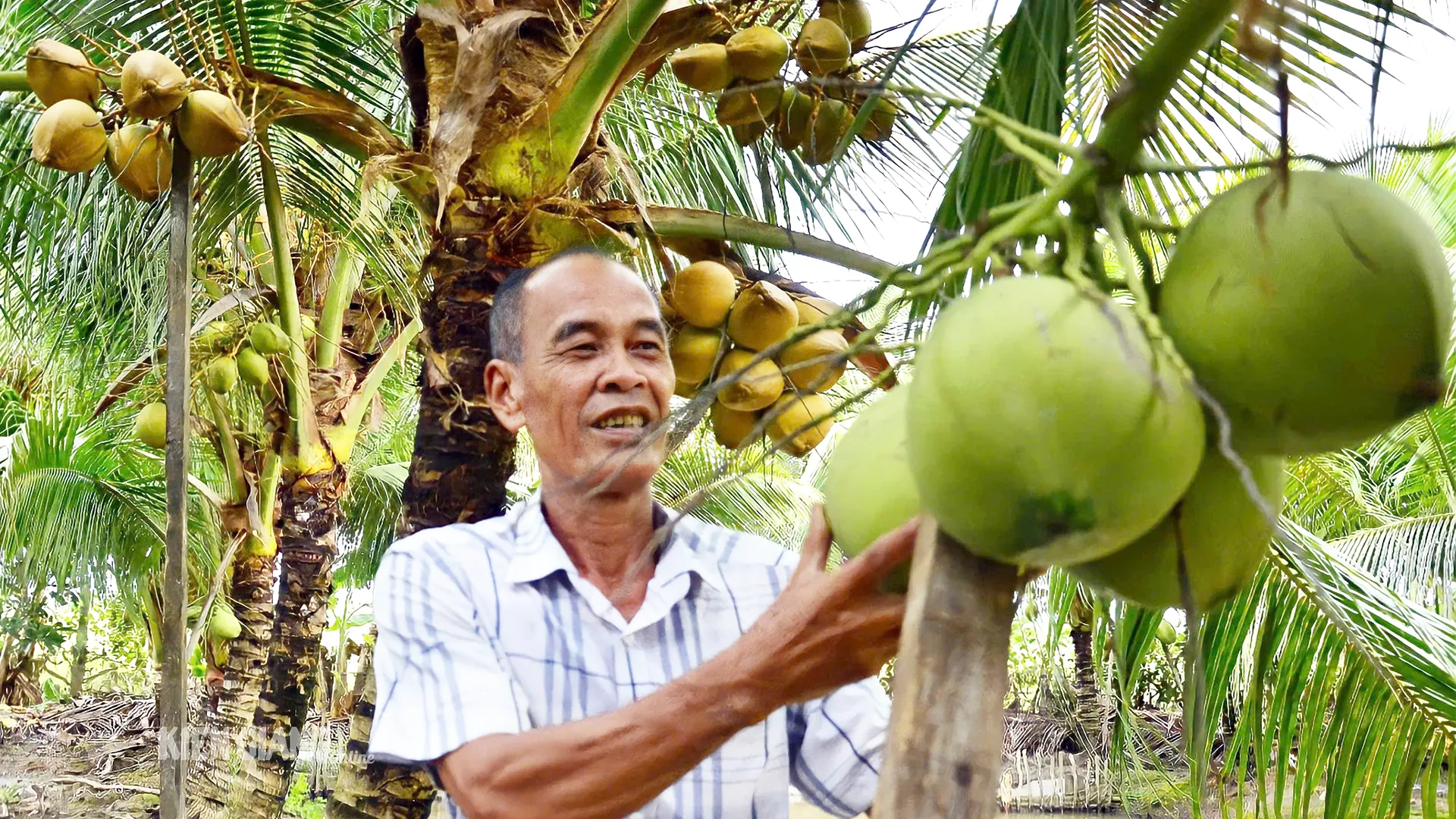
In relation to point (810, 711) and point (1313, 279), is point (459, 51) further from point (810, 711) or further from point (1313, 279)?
point (1313, 279)

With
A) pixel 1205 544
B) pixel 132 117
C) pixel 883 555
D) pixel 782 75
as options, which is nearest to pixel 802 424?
pixel 782 75

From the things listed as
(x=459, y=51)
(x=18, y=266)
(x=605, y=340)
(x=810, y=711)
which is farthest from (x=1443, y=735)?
(x=18, y=266)

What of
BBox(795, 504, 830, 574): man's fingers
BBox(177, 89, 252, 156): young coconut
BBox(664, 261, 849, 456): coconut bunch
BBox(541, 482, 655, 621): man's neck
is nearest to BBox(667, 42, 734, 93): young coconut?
BBox(664, 261, 849, 456): coconut bunch

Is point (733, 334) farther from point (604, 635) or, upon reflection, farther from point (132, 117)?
point (132, 117)

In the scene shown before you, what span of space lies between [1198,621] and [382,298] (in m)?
5.61

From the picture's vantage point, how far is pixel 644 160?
4.08 meters

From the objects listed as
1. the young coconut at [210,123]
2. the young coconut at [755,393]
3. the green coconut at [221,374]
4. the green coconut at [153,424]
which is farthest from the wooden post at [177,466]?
the green coconut at [153,424]

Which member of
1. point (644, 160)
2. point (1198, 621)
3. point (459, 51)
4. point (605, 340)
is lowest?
point (1198, 621)

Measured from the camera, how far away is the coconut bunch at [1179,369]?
57 centimetres

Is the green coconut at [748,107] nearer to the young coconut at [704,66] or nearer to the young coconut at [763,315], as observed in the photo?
the young coconut at [704,66]

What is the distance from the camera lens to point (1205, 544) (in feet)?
2.22

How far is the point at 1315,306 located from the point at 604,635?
4.30 ft

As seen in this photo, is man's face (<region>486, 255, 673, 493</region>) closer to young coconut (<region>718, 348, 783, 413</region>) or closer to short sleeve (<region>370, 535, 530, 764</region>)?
young coconut (<region>718, 348, 783, 413</region>)

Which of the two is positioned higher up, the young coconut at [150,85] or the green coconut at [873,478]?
the young coconut at [150,85]
